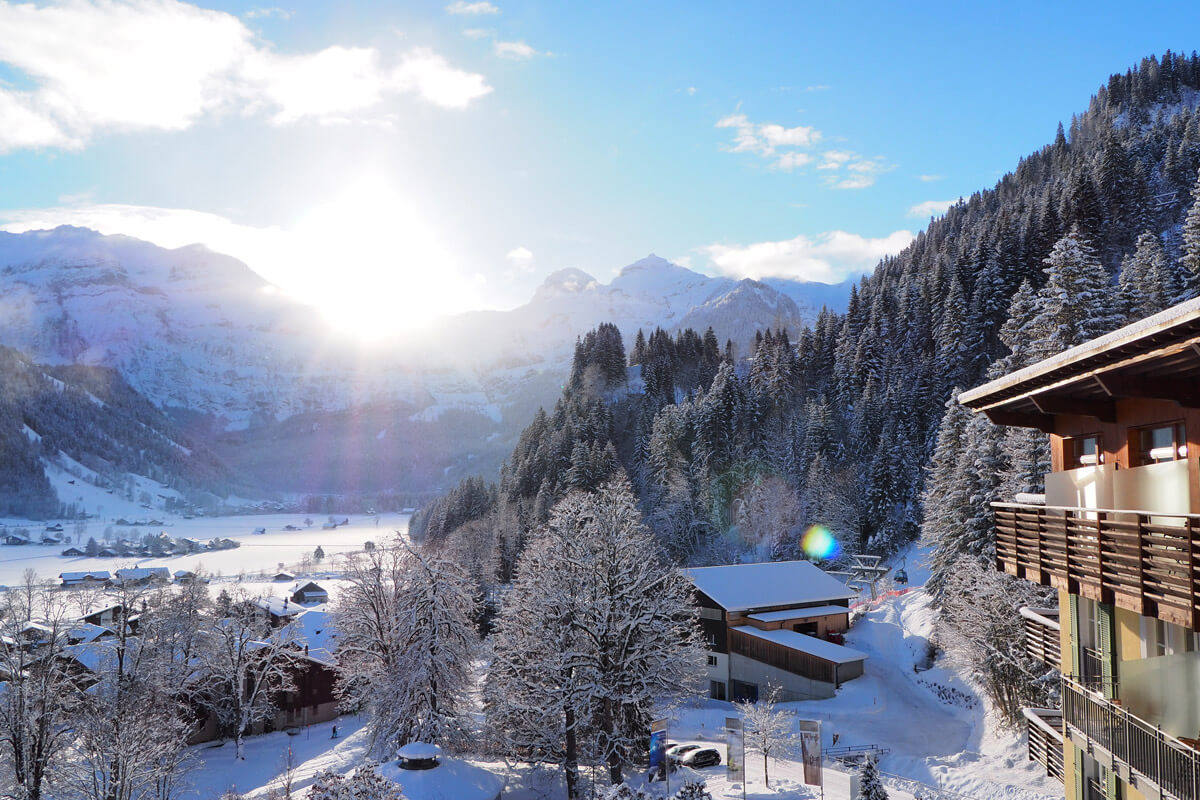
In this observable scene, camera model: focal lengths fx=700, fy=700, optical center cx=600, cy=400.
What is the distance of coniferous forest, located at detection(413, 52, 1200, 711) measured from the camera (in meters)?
55.0

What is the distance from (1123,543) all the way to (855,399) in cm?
8012

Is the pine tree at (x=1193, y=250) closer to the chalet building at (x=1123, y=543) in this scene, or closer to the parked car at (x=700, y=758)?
the parked car at (x=700, y=758)

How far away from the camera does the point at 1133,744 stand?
9.05 metres

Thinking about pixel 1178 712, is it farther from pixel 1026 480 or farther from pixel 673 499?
pixel 673 499

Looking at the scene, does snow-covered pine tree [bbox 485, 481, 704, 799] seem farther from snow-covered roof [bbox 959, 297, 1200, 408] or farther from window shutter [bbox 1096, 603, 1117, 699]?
snow-covered roof [bbox 959, 297, 1200, 408]

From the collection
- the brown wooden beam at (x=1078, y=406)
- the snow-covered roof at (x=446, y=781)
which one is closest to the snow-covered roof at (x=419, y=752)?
the snow-covered roof at (x=446, y=781)

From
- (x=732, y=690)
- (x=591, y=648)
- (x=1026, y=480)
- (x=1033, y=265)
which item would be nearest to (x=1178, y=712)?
(x=591, y=648)

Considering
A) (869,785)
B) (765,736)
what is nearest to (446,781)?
(765,736)

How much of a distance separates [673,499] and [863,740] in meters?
45.1

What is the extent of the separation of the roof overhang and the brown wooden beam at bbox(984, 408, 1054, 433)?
0.81 m

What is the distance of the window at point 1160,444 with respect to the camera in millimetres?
9211

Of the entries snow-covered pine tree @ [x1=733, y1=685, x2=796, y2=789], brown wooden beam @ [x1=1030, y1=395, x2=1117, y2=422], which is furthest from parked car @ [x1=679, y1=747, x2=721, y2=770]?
brown wooden beam @ [x1=1030, y1=395, x2=1117, y2=422]

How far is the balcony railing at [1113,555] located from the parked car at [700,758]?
22.0 m

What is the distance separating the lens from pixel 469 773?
25.6 m
